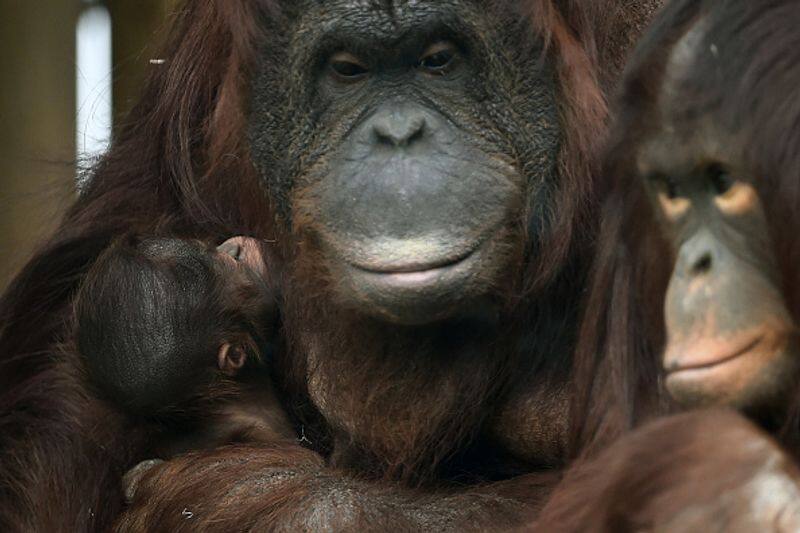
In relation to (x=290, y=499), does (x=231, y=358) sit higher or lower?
higher

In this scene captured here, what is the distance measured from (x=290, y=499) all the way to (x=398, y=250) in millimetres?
546

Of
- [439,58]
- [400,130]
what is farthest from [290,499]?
[439,58]

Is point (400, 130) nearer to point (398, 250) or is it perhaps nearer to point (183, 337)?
point (398, 250)

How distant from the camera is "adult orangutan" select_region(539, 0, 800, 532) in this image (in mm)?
2023

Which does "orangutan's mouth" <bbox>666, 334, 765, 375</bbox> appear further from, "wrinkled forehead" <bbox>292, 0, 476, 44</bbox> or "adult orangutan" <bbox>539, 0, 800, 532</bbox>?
"wrinkled forehead" <bbox>292, 0, 476, 44</bbox>

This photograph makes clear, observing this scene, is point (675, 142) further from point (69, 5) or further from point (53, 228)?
point (69, 5)

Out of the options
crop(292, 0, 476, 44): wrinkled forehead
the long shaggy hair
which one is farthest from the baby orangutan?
the long shaggy hair

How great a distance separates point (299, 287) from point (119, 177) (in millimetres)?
671

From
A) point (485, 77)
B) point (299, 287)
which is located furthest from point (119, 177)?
point (485, 77)

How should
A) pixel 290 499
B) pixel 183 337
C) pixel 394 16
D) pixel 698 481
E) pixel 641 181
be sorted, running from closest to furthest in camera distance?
pixel 698 481 < pixel 641 181 < pixel 394 16 < pixel 290 499 < pixel 183 337

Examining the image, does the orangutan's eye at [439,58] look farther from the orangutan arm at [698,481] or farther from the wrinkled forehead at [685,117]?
the orangutan arm at [698,481]

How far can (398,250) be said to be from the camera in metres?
2.69

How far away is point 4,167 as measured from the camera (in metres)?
4.68

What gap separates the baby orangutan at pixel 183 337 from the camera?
10.6 ft
